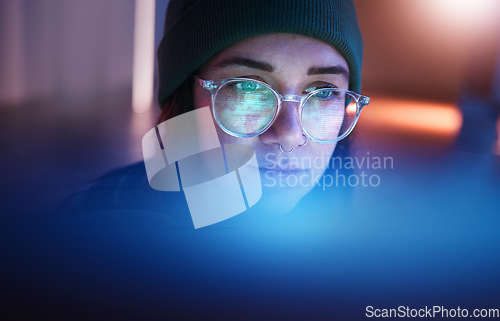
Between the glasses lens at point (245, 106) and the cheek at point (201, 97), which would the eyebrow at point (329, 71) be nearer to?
the glasses lens at point (245, 106)

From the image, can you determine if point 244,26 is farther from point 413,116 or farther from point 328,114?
point 413,116

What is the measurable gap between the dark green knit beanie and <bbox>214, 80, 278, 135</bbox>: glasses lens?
75 mm

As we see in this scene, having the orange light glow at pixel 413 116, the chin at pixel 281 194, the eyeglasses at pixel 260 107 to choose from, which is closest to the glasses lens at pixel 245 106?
the eyeglasses at pixel 260 107

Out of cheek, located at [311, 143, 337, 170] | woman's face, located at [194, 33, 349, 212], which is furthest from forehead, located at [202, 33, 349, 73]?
cheek, located at [311, 143, 337, 170]

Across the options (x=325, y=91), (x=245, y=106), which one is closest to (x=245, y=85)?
(x=245, y=106)

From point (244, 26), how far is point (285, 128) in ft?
0.58

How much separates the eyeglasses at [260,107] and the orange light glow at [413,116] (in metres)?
0.18

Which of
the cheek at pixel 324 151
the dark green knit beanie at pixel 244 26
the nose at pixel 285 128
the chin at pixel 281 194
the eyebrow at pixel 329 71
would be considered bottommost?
the chin at pixel 281 194

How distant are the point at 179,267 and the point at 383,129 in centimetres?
53

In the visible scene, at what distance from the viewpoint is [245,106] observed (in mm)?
646

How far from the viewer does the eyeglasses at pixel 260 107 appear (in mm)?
637

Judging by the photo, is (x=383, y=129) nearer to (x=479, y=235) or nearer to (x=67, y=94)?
(x=479, y=235)

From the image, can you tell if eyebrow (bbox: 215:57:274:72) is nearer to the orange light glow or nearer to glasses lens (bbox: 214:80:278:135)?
glasses lens (bbox: 214:80:278:135)

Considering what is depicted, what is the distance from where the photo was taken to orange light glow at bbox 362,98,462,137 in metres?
0.83
